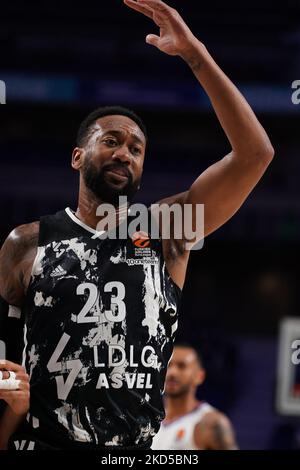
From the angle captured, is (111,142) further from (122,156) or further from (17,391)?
(17,391)

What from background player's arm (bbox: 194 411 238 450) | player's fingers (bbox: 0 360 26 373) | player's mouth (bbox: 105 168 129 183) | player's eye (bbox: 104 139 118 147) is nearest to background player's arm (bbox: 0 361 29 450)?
player's fingers (bbox: 0 360 26 373)

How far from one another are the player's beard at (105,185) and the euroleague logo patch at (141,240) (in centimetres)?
12

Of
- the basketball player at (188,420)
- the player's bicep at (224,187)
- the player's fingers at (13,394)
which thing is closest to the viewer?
the player's fingers at (13,394)

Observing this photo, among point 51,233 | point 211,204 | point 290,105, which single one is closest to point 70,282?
point 51,233

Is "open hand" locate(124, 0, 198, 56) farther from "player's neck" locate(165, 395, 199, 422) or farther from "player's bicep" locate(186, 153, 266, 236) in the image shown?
"player's neck" locate(165, 395, 199, 422)

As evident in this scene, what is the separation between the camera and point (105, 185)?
2461mm

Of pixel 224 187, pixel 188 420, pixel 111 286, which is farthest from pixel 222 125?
pixel 188 420

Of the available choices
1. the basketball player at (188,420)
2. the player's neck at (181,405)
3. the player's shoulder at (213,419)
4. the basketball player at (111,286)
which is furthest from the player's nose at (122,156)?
the player's neck at (181,405)

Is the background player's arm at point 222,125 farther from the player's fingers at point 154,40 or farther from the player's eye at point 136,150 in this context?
the player's eye at point 136,150

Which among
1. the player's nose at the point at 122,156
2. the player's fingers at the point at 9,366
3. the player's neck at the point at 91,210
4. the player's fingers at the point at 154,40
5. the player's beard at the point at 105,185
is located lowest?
the player's fingers at the point at 9,366

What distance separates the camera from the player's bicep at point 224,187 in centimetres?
241

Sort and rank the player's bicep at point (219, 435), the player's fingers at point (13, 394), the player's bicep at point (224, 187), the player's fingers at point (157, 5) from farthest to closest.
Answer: the player's bicep at point (219, 435), the player's bicep at point (224, 187), the player's fingers at point (157, 5), the player's fingers at point (13, 394)

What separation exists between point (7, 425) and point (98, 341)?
1.30ft

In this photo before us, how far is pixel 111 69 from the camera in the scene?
13.3 m
